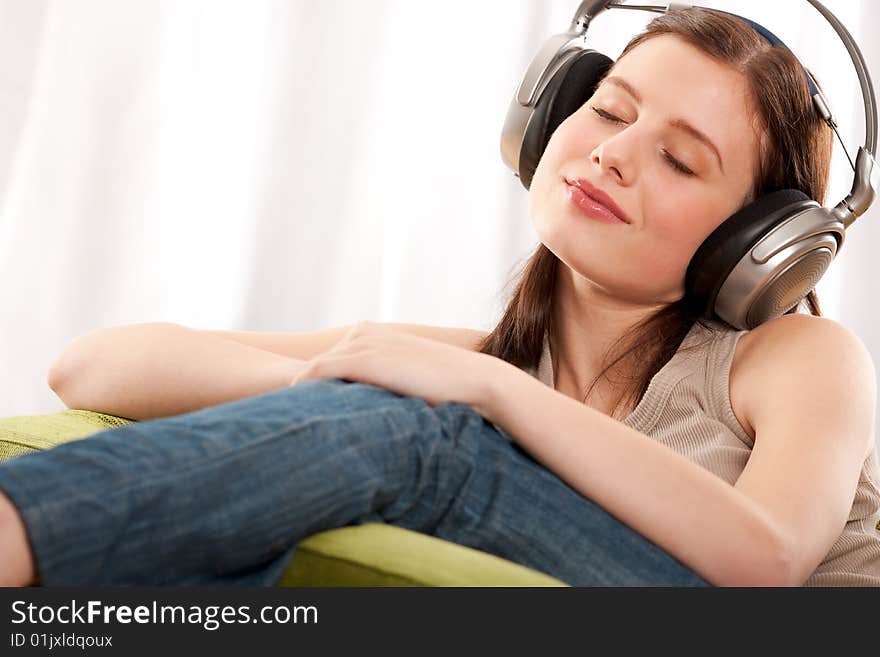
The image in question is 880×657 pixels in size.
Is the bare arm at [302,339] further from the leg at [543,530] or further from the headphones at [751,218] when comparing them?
the leg at [543,530]

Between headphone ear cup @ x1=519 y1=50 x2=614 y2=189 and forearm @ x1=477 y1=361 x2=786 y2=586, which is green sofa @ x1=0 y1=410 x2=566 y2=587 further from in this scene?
headphone ear cup @ x1=519 y1=50 x2=614 y2=189

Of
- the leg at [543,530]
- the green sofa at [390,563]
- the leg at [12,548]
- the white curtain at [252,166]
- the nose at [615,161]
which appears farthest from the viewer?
the white curtain at [252,166]

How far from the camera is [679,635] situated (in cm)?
81

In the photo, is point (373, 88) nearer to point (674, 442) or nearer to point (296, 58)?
point (296, 58)

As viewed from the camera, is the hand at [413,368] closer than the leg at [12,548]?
No

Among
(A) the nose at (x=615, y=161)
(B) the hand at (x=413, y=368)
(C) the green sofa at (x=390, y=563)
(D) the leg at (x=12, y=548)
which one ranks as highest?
(A) the nose at (x=615, y=161)

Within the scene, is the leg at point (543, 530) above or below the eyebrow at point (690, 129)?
below

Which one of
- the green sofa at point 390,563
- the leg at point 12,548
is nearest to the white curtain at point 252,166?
the green sofa at point 390,563

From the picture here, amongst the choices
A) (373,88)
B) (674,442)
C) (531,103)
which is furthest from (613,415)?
(373,88)

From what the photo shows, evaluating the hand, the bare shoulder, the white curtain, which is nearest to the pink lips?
the bare shoulder

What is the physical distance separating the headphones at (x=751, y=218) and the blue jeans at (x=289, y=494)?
1.43 ft

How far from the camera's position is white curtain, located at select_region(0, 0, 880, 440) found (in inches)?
91.6

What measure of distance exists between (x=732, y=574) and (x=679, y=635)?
0.64ft

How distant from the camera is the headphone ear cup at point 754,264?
1.29m
